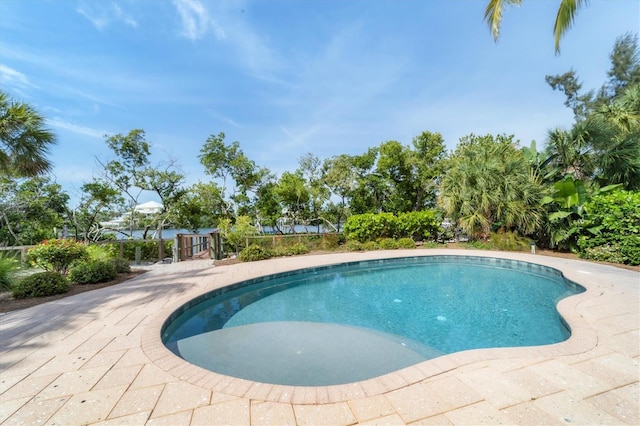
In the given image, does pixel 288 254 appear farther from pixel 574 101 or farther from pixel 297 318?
pixel 574 101

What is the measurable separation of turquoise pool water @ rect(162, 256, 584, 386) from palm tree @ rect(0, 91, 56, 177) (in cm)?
556

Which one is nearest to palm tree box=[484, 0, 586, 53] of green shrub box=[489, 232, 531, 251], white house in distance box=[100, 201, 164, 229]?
green shrub box=[489, 232, 531, 251]

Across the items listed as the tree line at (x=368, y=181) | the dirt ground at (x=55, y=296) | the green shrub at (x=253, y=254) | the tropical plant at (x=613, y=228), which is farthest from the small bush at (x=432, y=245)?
the green shrub at (x=253, y=254)

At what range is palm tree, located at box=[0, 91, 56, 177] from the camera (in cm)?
597

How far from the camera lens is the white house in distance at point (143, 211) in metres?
13.6

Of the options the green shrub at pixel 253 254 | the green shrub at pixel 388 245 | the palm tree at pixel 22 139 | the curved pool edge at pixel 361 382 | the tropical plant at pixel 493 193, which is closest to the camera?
the curved pool edge at pixel 361 382

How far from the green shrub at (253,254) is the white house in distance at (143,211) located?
6.77 m

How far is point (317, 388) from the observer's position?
236cm

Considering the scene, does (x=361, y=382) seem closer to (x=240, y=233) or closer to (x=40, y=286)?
(x=40, y=286)

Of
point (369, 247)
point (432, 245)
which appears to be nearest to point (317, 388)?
point (369, 247)

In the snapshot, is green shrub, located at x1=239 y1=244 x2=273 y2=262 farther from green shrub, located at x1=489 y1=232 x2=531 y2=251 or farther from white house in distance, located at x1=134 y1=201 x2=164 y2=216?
green shrub, located at x1=489 y1=232 x2=531 y2=251

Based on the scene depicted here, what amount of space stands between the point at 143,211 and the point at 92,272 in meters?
8.23

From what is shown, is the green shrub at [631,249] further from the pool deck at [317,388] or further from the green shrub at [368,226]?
the green shrub at [368,226]

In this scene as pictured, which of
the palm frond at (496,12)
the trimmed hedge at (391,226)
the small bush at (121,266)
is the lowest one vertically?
the small bush at (121,266)
